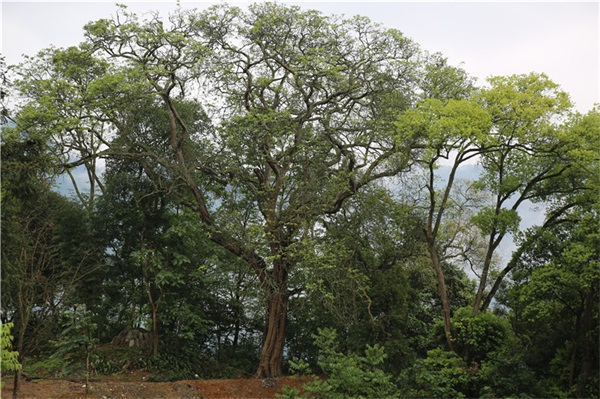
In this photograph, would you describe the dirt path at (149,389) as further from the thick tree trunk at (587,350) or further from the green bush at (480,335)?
the thick tree trunk at (587,350)

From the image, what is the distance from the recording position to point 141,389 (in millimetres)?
12242

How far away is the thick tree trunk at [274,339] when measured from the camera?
14.1m

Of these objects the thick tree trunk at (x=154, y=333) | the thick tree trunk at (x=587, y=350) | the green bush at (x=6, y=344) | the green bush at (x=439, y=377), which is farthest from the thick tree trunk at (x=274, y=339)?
the green bush at (x=6, y=344)

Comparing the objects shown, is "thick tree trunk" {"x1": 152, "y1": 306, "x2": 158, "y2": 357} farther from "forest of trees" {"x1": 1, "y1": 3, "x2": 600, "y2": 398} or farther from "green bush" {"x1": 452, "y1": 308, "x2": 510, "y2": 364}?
"green bush" {"x1": 452, "y1": 308, "x2": 510, "y2": 364}

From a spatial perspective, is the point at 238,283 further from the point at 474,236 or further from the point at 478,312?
the point at 474,236

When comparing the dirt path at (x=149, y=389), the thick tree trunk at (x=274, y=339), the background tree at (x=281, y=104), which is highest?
the background tree at (x=281, y=104)

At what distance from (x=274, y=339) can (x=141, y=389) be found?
3311 mm

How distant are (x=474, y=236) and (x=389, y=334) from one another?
7.11m

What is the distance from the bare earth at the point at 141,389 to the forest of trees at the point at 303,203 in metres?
0.68

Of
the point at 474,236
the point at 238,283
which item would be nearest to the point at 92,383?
the point at 238,283

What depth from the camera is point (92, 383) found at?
1206cm

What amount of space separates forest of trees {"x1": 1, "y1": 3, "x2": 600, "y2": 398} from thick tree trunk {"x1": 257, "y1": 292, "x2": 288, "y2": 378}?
0.07 metres

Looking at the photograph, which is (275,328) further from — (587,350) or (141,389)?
(587,350)

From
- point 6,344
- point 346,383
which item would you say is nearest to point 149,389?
point 346,383
